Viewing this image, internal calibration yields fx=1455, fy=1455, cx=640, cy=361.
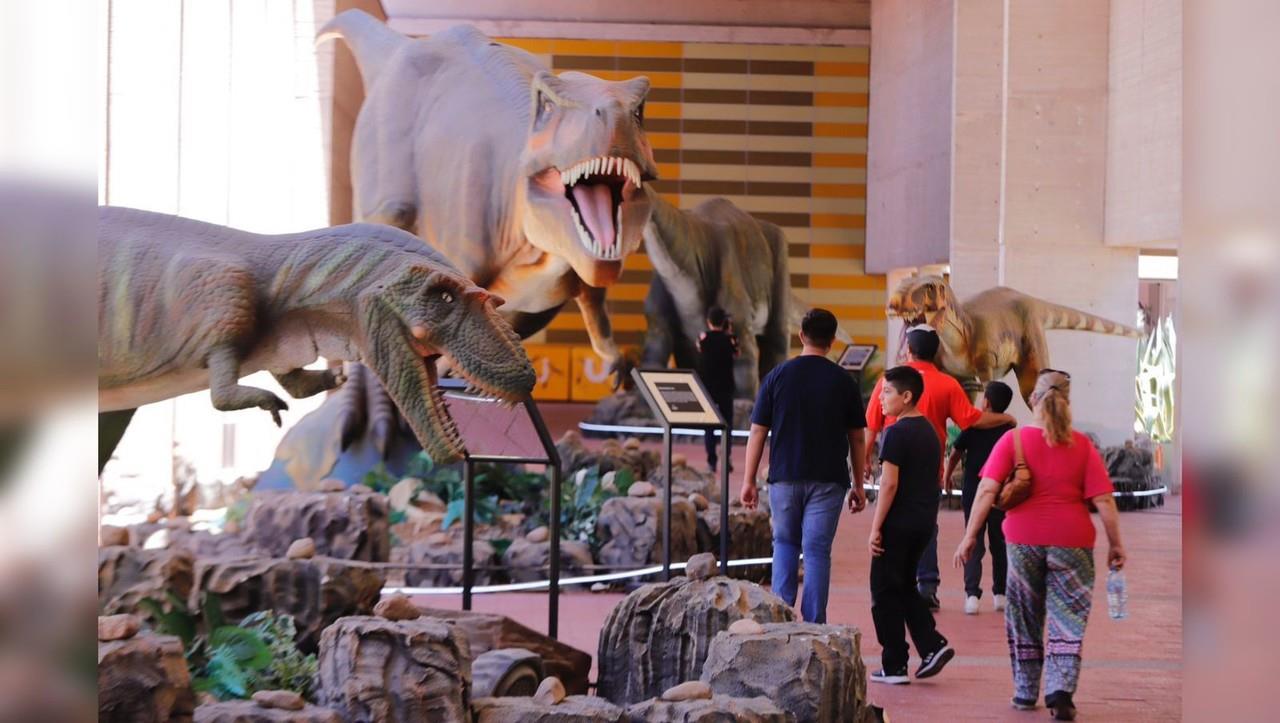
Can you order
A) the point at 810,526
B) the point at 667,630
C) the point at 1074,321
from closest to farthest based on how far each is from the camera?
the point at 667,630 → the point at 810,526 → the point at 1074,321

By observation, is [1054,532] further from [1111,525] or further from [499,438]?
[499,438]

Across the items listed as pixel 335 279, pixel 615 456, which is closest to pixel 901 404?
pixel 335 279

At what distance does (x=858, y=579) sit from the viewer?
9.07 meters

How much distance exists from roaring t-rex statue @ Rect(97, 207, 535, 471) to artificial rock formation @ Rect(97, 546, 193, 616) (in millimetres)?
1059

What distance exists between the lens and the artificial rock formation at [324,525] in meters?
7.63

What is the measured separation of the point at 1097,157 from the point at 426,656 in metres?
14.1

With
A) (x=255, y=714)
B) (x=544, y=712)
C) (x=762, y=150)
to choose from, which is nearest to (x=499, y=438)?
(x=544, y=712)

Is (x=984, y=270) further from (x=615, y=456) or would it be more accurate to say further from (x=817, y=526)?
(x=817, y=526)

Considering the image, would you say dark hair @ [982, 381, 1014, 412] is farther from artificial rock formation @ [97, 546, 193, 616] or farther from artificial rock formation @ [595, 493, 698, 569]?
artificial rock formation @ [97, 546, 193, 616]

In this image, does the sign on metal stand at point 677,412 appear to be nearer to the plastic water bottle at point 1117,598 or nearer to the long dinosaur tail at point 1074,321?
the plastic water bottle at point 1117,598

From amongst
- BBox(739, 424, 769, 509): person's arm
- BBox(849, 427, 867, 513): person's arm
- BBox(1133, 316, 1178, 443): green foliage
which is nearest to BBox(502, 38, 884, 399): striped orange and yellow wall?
BBox(1133, 316, 1178, 443): green foliage

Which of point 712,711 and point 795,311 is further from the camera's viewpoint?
point 795,311

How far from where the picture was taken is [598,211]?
782 cm

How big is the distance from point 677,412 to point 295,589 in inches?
98.7
